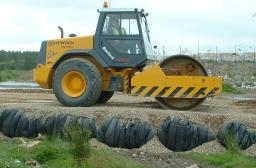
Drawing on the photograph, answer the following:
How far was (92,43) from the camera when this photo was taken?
13977 mm

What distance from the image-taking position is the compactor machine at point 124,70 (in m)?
13.4

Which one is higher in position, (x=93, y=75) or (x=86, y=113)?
(x=93, y=75)

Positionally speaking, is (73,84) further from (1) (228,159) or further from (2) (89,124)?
(1) (228,159)

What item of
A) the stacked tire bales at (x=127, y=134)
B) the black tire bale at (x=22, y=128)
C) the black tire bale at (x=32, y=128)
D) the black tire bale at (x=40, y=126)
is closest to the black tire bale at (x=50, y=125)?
the black tire bale at (x=40, y=126)

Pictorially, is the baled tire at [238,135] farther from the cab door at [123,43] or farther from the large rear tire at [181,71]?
the cab door at [123,43]

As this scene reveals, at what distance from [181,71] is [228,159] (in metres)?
4.10

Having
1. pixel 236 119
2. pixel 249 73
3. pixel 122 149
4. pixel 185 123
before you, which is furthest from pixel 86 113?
pixel 249 73

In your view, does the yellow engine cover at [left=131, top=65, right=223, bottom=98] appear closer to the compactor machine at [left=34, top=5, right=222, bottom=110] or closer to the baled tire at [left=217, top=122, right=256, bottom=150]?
the compactor machine at [left=34, top=5, right=222, bottom=110]

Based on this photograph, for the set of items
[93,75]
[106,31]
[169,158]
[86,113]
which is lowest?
[169,158]

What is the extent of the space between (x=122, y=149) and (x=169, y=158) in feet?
3.72

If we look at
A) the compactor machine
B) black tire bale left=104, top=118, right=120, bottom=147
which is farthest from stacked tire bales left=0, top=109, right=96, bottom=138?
the compactor machine

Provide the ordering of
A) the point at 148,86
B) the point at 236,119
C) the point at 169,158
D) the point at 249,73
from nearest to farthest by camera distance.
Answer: the point at 169,158
the point at 236,119
the point at 148,86
the point at 249,73

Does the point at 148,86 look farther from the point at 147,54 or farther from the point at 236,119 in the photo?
the point at 236,119

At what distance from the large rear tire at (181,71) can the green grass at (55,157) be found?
3.64 metres
